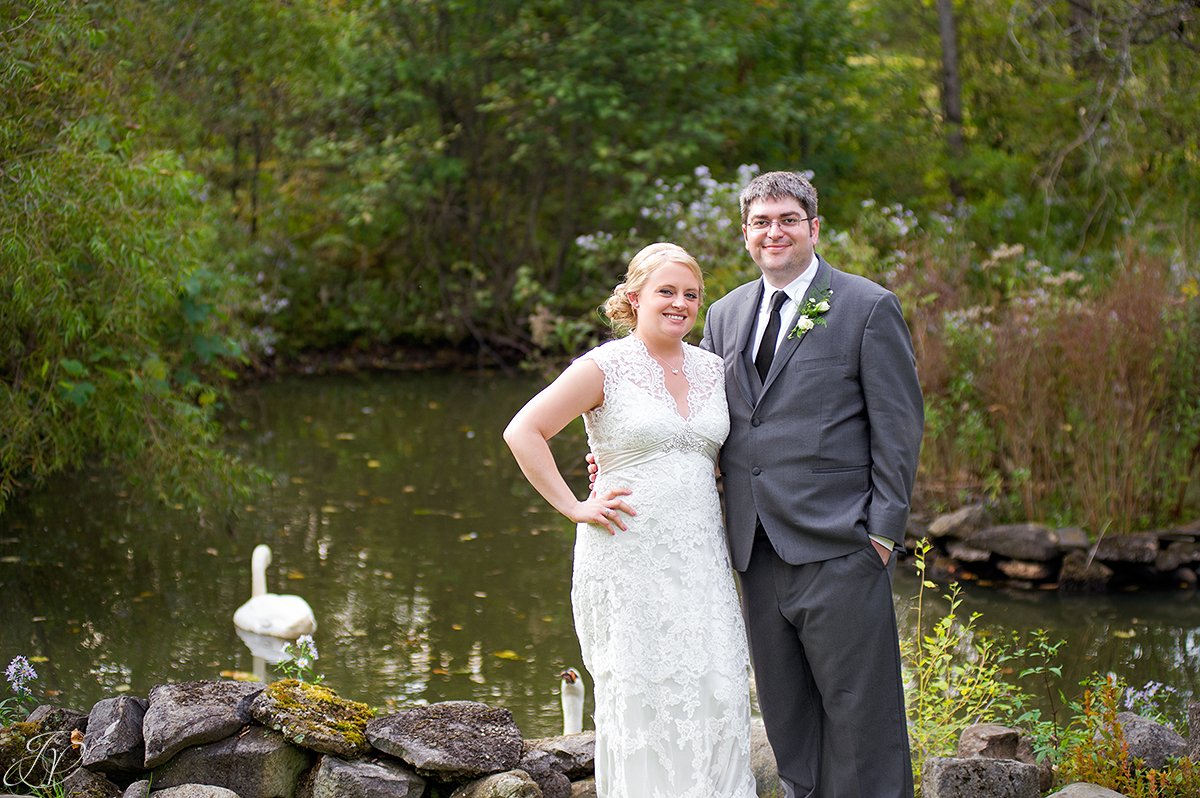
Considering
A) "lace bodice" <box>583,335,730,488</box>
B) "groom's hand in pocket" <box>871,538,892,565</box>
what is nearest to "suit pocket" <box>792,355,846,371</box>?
"lace bodice" <box>583,335,730,488</box>

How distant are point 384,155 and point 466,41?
2.01m

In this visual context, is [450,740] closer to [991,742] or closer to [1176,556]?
[991,742]

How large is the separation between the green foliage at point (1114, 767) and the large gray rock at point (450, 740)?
1968 mm

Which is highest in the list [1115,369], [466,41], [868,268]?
[466,41]

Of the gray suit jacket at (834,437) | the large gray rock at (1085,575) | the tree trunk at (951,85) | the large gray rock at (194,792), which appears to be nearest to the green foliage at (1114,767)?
the gray suit jacket at (834,437)

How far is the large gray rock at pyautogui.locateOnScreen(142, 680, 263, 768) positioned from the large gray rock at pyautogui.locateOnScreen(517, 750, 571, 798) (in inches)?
39.7

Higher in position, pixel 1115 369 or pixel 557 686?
pixel 1115 369

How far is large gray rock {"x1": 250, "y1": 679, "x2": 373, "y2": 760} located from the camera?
4422mm

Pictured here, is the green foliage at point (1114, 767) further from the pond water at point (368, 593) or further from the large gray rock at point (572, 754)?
the pond water at point (368, 593)

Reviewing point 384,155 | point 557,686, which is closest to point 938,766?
point 557,686

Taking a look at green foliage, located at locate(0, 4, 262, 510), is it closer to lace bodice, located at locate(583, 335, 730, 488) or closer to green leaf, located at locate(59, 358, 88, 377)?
green leaf, located at locate(59, 358, 88, 377)

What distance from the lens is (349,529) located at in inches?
382

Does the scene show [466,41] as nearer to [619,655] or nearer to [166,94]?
[166,94]

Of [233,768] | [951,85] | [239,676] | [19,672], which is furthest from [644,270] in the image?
[951,85]
